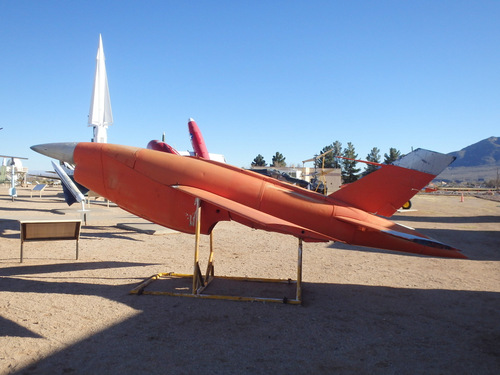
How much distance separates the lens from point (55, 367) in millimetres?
3885

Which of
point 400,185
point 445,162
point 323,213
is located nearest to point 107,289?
point 323,213

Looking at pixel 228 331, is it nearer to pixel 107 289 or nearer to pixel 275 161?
pixel 107 289

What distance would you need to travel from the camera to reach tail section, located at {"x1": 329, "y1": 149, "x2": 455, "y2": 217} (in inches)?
252

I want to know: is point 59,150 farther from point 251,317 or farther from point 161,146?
point 251,317

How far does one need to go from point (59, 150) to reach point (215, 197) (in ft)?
13.0

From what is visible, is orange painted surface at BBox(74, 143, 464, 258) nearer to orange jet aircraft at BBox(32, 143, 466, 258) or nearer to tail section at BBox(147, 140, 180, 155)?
orange jet aircraft at BBox(32, 143, 466, 258)

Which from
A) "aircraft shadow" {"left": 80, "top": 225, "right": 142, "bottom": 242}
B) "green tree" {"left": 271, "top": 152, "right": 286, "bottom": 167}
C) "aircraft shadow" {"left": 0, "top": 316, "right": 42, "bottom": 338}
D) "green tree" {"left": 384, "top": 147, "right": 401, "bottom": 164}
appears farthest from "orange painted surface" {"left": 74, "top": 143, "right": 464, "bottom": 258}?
"green tree" {"left": 271, "top": 152, "right": 286, "bottom": 167}

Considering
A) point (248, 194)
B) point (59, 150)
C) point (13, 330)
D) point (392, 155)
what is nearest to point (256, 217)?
point (248, 194)

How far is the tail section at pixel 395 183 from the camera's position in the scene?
252 inches

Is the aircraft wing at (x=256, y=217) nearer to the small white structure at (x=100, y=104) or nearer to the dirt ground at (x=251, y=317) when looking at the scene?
the dirt ground at (x=251, y=317)

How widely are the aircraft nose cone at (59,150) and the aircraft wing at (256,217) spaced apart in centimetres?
284

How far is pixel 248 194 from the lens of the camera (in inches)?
268

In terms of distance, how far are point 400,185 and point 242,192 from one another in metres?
3.07

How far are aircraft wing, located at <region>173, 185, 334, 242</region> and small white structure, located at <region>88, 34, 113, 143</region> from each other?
18.0 metres
